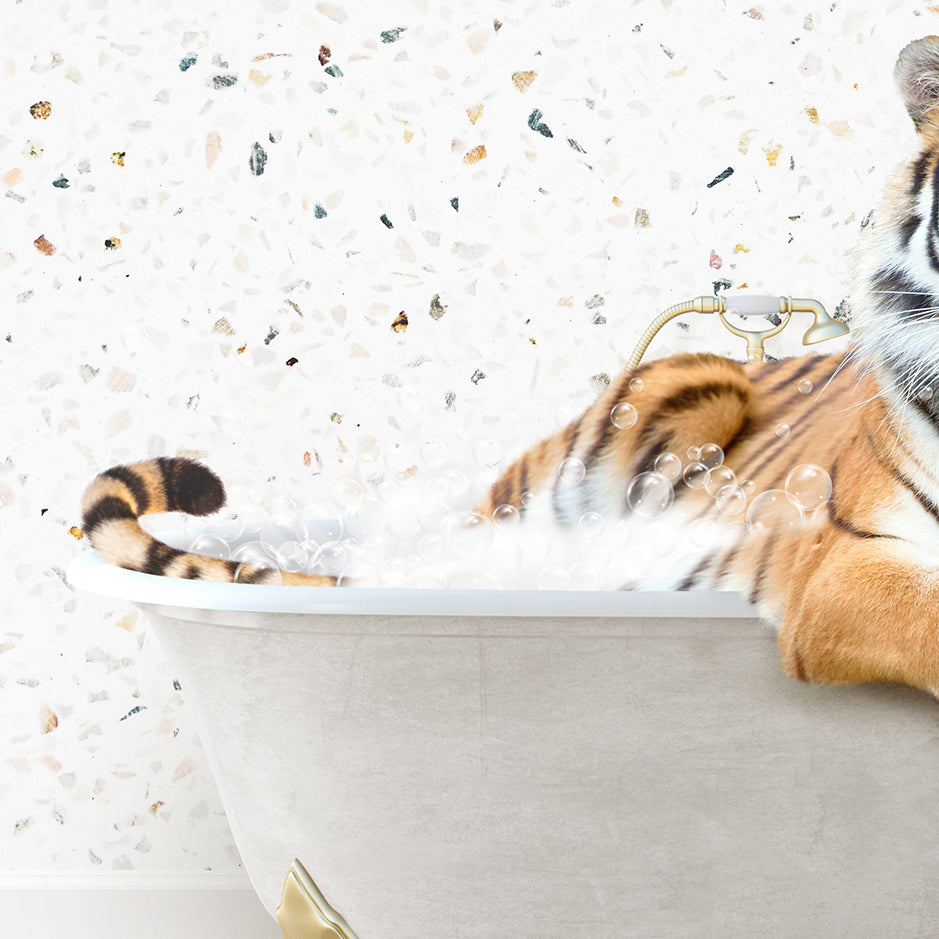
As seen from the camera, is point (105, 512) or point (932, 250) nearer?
point (932, 250)

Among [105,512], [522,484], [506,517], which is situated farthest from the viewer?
[522,484]

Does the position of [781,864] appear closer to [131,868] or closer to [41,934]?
[131,868]

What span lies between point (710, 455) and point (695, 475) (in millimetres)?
56

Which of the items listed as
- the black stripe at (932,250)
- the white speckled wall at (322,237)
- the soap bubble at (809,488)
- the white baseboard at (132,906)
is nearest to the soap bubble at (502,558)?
the soap bubble at (809,488)

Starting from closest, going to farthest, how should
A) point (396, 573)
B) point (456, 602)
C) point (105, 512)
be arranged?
point (456, 602) → point (105, 512) → point (396, 573)

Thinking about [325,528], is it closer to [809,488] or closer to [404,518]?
[404,518]

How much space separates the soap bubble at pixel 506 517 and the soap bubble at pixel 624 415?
181 mm

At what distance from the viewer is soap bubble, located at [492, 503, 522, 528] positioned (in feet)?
4.20

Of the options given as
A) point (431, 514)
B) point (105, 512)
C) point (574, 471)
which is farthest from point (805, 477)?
point (105, 512)

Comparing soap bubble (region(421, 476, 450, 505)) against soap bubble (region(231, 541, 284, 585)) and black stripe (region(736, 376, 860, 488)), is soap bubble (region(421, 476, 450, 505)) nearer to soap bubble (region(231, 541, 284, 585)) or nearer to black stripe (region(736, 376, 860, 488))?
soap bubble (region(231, 541, 284, 585))

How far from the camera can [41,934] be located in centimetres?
170

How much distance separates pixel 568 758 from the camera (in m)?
0.91

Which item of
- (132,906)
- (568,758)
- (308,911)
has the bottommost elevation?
(132,906)

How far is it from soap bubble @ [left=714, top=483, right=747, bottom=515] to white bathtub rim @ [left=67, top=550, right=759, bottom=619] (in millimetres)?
334
